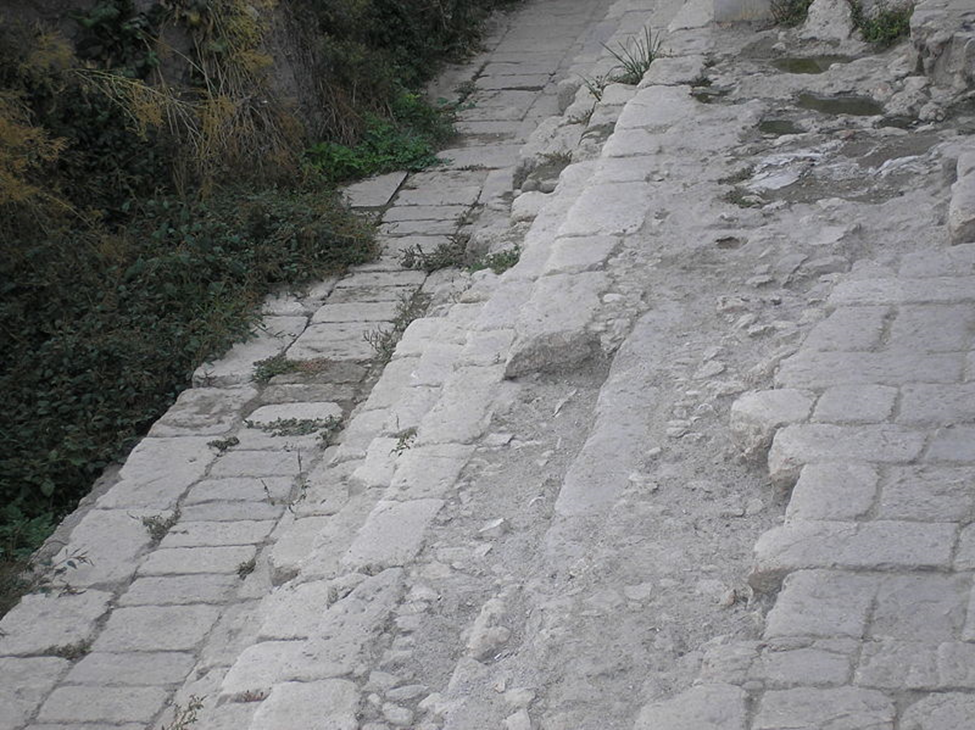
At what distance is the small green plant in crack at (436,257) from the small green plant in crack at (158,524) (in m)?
2.68

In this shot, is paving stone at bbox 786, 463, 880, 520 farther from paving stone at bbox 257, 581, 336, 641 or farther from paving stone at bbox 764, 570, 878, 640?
paving stone at bbox 257, 581, 336, 641

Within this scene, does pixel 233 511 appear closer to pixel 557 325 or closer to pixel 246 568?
pixel 246 568

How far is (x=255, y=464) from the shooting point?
20.5 feet

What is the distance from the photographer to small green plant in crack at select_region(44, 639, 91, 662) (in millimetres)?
5094

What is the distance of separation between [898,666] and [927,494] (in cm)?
68

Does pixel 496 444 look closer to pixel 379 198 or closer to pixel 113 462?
pixel 113 462

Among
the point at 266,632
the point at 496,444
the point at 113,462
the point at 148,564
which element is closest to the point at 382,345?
the point at 113,462

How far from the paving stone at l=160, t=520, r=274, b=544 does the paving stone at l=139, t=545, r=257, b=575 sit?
36 mm

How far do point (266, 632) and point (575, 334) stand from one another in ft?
5.41

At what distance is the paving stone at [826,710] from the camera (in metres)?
2.74

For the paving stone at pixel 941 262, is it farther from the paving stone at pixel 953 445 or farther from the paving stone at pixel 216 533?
the paving stone at pixel 216 533

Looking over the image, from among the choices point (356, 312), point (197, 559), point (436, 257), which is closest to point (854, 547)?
point (197, 559)

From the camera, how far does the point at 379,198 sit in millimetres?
9102

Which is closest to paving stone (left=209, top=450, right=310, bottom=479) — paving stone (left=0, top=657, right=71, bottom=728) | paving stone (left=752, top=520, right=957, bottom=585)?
paving stone (left=0, top=657, right=71, bottom=728)
